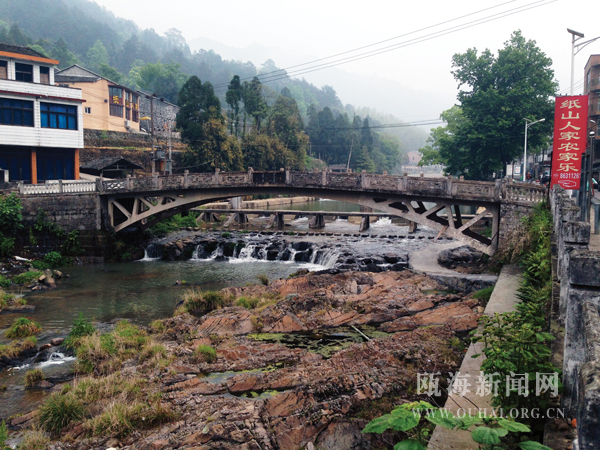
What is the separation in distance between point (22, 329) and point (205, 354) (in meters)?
7.87

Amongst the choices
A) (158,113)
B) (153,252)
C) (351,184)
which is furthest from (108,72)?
(351,184)

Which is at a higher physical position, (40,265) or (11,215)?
(11,215)

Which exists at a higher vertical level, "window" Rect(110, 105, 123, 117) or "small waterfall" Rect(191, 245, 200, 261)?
"window" Rect(110, 105, 123, 117)

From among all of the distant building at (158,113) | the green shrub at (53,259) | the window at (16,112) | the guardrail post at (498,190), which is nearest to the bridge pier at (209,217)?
the window at (16,112)

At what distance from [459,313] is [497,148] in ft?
116

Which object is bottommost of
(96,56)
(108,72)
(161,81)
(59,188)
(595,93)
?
(59,188)

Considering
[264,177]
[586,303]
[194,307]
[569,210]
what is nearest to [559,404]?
[586,303]

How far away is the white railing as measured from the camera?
3108cm

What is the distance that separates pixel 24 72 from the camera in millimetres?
37000

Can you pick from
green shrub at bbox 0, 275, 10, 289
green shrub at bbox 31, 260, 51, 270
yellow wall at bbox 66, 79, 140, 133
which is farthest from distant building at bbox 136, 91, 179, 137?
green shrub at bbox 0, 275, 10, 289

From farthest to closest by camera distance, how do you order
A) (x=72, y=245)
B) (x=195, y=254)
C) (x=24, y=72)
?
(x=24, y=72)
(x=195, y=254)
(x=72, y=245)

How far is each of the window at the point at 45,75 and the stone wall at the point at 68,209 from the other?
12148mm

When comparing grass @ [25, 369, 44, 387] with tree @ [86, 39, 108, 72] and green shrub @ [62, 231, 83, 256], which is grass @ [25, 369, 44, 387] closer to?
green shrub @ [62, 231, 83, 256]

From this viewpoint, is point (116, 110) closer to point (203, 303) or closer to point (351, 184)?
point (351, 184)
